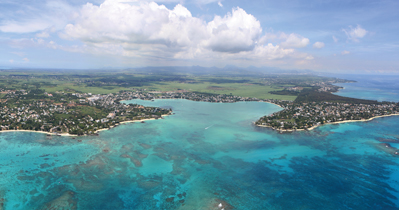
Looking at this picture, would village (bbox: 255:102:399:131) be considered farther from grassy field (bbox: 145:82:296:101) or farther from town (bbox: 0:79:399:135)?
grassy field (bbox: 145:82:296:101)

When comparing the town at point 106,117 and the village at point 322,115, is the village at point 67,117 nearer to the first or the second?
the town at point 106,117

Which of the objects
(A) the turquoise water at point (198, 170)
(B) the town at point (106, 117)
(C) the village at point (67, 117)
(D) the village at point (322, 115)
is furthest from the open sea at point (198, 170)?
(D) the village at point (322, 115)

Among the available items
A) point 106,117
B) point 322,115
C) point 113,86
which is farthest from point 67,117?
point 113,86

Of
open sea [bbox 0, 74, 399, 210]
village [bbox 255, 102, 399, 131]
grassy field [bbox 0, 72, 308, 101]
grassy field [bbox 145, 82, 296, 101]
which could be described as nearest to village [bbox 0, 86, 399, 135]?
village [bbox 255, 102, 399, 131]

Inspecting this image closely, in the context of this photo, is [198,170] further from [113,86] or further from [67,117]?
[113,86]

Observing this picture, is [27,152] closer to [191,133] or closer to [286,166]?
[191,133]

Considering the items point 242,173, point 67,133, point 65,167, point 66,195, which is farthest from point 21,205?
point 242,173
